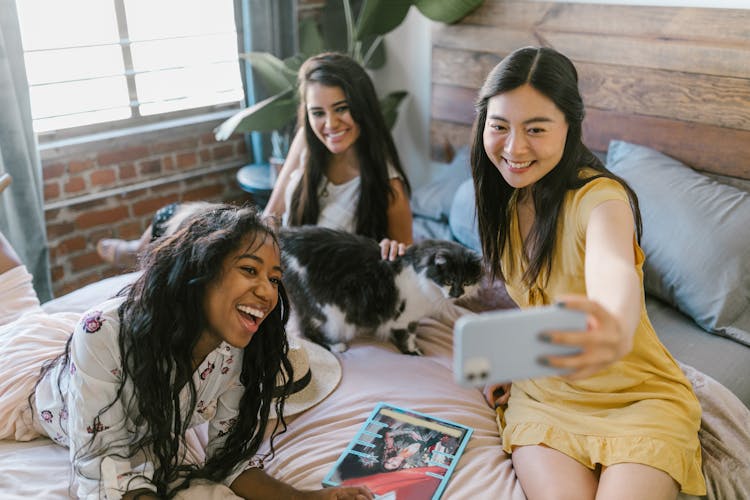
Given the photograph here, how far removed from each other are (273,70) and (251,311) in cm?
182

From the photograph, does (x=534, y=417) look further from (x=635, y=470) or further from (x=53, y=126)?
(x=53, y=126)

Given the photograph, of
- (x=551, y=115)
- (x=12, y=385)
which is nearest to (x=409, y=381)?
(x=551, y=115)

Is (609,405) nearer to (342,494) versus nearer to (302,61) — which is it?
(342,494)

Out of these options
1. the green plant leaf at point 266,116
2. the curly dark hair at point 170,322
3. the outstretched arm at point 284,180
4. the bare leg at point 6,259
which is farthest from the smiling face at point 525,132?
the green plant leaf at point 266,116

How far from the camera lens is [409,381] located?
1.83 m

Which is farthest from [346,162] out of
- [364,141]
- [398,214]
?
[398,214]

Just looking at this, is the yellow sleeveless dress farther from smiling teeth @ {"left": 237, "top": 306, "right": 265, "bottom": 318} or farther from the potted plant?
the potted plant

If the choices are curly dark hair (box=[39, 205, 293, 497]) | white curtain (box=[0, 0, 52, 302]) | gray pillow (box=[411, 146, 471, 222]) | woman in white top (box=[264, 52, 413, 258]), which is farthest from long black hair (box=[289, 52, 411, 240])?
white curtain (box=[0, 0, 52, 302])

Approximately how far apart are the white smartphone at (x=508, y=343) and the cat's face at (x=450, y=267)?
1002 millimetres

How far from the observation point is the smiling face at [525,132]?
4.59 feet

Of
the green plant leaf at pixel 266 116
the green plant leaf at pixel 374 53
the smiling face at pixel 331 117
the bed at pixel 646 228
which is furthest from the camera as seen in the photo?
the green plant leaf at pixel 374 53

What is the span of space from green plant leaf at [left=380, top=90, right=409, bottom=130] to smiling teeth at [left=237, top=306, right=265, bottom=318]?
1.95 m

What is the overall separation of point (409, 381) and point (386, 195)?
66 centimetres

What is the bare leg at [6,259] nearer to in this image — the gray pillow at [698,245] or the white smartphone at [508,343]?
the white smartphone at [508,343]
